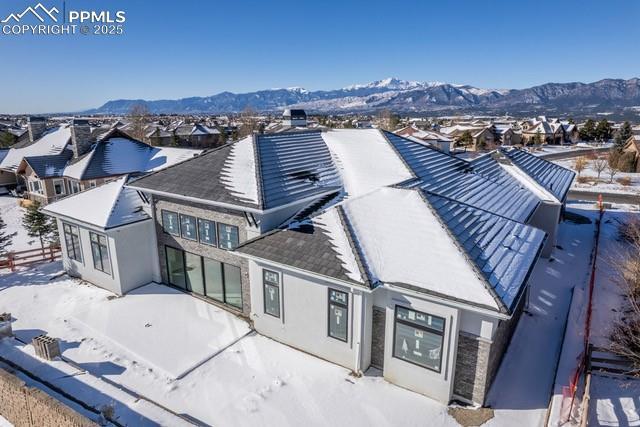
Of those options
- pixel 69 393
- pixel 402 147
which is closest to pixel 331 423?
pixel 69 393

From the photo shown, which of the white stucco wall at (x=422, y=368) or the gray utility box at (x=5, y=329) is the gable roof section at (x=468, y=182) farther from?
the gray utility box at (x=5, y=329)

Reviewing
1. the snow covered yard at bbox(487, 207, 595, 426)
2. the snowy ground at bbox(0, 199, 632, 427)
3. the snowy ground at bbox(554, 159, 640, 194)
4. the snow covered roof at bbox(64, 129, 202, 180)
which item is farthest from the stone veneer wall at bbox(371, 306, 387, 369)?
the snowy ground at bbox(554, 159, 640, 194)

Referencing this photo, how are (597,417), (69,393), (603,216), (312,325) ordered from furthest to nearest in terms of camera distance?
(603,216) < (312,325) < (69,393) < (597,417)

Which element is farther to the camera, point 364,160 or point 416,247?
point 364,160

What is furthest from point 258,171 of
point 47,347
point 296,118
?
point 296,118

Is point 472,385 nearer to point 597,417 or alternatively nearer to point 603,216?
point 597,417

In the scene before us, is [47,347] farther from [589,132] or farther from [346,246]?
[589,132]
